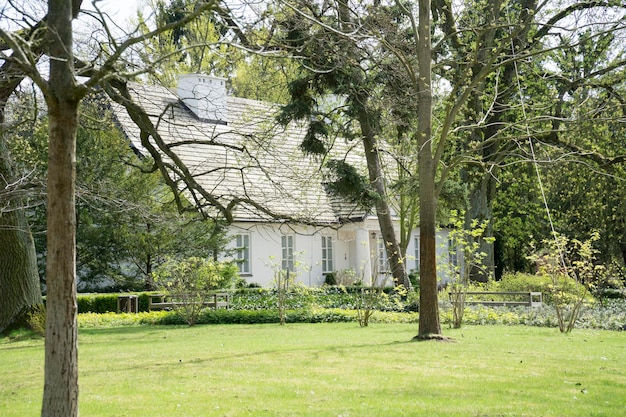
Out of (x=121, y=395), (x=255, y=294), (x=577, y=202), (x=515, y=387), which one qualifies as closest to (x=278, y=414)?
(x=121, y=395)

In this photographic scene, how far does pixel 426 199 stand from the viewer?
45.4ft

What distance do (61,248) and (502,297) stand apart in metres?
17.0

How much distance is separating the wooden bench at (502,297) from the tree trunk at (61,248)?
13.9 meters

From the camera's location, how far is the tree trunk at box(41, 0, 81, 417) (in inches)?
239

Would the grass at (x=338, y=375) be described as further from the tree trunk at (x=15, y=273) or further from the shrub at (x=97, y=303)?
the shrub at (x=97, y=303)

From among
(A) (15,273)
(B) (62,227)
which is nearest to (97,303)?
(A) (15,273)

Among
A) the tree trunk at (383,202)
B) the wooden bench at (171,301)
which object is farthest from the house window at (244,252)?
the tree trunk at (383,202)

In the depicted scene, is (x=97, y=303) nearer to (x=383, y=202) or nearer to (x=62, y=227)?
(x=383, y=202)

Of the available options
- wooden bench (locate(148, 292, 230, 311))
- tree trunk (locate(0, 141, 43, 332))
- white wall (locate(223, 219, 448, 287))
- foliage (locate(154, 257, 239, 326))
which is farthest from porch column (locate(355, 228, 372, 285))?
tree trunk (locate(0, 141, 43, 332))

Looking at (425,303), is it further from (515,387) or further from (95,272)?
(95,272)

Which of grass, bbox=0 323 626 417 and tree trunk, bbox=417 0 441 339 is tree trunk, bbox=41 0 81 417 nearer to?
grass, bbox=0 323 626 417

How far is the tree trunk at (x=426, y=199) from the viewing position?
13570mm

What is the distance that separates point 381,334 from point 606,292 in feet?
47.5

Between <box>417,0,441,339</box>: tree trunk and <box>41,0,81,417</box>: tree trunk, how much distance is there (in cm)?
829
